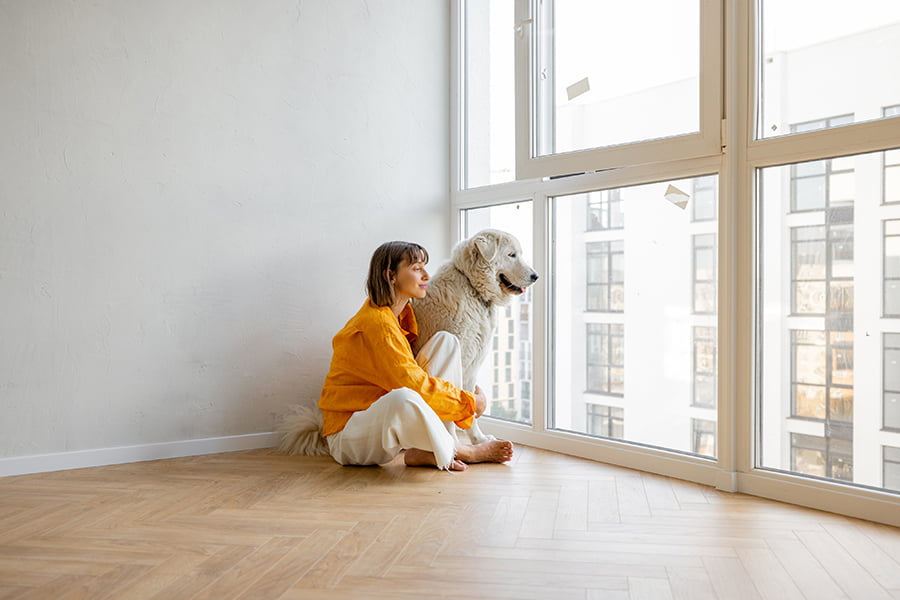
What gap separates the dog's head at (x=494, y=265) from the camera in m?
3.11

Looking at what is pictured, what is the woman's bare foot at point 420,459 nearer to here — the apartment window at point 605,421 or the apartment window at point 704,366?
the apartment window at point 605,421

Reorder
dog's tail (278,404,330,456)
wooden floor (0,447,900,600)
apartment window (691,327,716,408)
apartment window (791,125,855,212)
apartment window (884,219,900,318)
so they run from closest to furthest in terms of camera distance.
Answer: wooden floor (0,447,900,600) < apartment window (884,219,900,318) < apartment window (791,125,855,212) < apartment window (691,327,716,408) < dog's tail (278,404,330,456)

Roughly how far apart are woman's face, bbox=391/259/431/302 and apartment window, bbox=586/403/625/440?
0.98m

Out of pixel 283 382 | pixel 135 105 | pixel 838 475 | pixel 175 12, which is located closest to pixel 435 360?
pixel 283 382

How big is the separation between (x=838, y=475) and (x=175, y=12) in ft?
10.6

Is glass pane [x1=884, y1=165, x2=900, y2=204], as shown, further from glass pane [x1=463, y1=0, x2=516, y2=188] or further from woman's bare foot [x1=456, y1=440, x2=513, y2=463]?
glass pane [x1=463, y1=0, x2=516, y2=188]

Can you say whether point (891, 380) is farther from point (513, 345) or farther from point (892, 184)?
point (513, 345)

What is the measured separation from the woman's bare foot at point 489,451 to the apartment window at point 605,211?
1060mm

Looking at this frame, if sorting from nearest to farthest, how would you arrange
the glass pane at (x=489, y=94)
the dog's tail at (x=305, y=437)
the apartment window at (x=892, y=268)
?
the apartment window at (x=892, y=268), the dog's tail at (x=305, y=437), the glass pane at (x=489, y=94)

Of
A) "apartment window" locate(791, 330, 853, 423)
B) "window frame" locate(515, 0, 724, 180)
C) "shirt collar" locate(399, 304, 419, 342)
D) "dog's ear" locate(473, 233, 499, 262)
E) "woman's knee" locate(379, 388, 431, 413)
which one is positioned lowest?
"woman's knee" locate(379, 388, 431, 413)

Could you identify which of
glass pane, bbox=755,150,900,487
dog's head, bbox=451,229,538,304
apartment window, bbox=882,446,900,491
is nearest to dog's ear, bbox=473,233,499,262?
dog's head, bbox=451,229,538,304

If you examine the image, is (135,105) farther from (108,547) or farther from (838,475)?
(838,475)

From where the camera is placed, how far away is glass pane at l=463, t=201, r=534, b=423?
359 centimetres

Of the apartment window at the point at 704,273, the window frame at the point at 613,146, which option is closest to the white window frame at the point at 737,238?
the window frame at the point at 613,146
